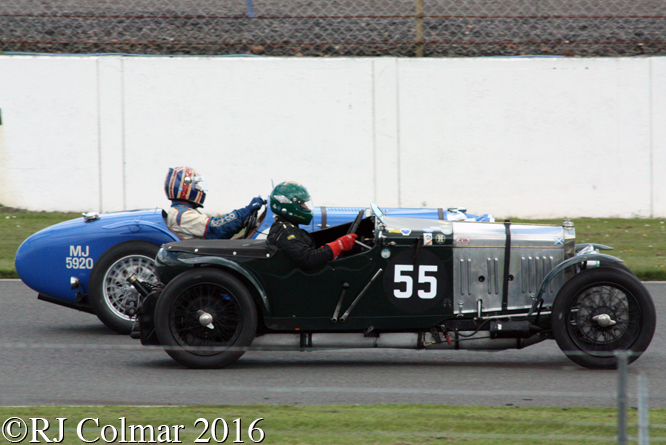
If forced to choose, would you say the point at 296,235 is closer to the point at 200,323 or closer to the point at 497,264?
the point at 200,323

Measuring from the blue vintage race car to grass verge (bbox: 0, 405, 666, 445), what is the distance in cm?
222

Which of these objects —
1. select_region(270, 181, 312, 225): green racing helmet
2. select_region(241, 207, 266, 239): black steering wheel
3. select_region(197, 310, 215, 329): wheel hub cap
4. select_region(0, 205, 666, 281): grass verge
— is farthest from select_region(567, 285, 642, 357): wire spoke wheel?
select_region(0, 205, 666, 281): grass verge

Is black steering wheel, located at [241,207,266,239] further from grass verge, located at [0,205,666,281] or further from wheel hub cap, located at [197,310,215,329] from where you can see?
grass verge, located at [0,205,666,281]

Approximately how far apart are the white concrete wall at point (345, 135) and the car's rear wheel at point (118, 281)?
591cm

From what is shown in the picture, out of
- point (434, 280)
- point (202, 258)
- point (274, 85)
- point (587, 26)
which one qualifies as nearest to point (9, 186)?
point (274, 85)

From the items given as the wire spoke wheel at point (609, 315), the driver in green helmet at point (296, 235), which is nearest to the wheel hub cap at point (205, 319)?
the driver in green helmet at point (296, 235)

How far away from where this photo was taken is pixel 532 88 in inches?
522

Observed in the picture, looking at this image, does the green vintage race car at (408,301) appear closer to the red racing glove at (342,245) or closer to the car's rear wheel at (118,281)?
the red racing glove at (342,245)

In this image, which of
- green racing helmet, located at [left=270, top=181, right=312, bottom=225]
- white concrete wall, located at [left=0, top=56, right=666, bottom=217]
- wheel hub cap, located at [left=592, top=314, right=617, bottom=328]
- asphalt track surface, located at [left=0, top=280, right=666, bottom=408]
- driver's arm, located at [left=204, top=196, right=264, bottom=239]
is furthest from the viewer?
white concrete wall, located at [left=0, top=56, right=666, bottom=217]

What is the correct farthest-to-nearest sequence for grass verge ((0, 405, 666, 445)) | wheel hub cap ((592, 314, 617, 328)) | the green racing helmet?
the green racing helmet → wheel hub cap ((592, 314, 617, 328)) → grass verge ((0, 405, 666, 445))

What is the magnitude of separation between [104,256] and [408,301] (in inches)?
111

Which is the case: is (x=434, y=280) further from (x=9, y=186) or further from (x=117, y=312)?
(x=9, y=186)

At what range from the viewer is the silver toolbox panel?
613 centimetres

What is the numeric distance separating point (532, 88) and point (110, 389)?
951cm
